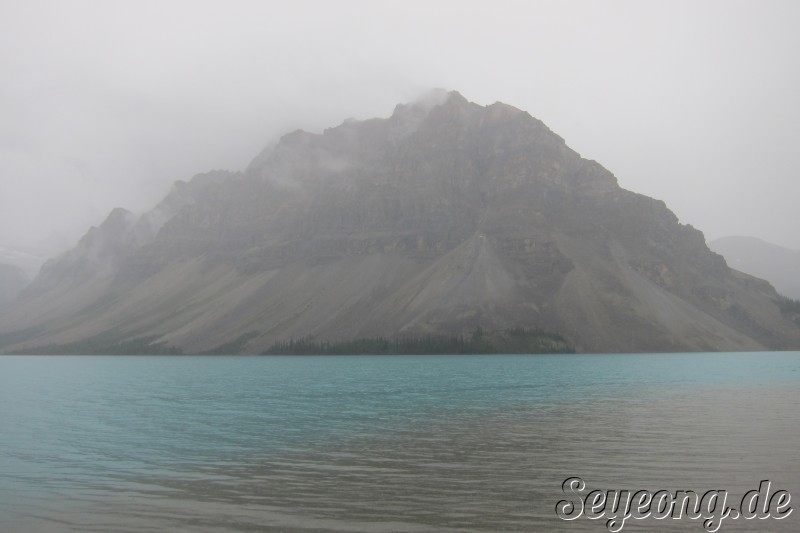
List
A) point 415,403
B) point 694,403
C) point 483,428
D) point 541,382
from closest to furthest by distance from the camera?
point 483,428, point 694,403, point 415,403, point 541,382

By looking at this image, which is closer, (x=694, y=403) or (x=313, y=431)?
(x=313, y=431)

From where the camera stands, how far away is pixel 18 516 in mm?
27344

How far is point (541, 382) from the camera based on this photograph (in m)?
107

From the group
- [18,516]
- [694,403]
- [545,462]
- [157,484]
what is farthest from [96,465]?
[694,403]

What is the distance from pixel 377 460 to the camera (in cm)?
3719

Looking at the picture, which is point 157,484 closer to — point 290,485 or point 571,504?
point 290,485

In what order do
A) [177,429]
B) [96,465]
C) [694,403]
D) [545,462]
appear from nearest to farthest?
[545,462], [96,465], [177,429], [694,403]

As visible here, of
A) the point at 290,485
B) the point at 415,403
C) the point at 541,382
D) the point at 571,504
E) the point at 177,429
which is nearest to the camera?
the point at 571,504

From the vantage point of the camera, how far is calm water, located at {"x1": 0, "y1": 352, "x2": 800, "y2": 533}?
84.9ft

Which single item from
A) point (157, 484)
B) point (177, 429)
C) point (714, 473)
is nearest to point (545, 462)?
point (714, 473)

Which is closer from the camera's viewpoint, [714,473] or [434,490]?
[434,490]

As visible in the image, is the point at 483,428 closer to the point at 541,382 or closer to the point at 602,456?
the point at 602,456

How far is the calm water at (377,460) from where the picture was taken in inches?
1019

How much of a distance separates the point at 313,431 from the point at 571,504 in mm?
27641
